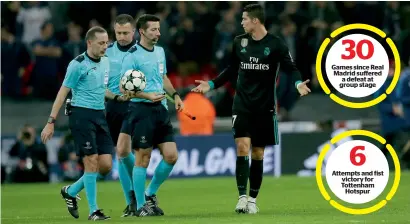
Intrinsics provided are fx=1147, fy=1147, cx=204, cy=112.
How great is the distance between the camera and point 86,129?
555 inches

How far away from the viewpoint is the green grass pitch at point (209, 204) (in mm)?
13742

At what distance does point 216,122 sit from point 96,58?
37.1ft

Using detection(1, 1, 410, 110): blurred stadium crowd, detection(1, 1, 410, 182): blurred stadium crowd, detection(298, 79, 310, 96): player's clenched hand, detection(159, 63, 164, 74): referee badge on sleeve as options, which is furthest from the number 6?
detection(1, 1, 410, 110): blurred stadium crowd

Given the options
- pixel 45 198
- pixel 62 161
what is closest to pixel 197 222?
pixel 45 198

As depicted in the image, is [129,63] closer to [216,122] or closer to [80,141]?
[80,141]

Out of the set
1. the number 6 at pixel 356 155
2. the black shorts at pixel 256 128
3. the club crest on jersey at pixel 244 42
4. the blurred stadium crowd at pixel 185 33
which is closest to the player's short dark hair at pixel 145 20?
the club crest on jersey at pixel 244 42

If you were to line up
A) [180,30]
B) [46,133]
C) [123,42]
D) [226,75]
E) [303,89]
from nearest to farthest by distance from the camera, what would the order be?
[46,133], [303,89], [226,75], [123,42], [180,30]

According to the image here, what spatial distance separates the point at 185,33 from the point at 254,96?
1185 cm

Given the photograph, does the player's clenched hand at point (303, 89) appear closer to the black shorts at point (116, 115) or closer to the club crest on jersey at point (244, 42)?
the club crest on jersey at point (244, 42)

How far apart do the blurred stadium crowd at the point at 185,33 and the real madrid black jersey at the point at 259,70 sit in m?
9.94

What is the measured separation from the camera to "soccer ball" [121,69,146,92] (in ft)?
46.5

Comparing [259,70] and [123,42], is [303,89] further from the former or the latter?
[123,42]

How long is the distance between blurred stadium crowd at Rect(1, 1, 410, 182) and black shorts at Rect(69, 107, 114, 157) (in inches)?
413

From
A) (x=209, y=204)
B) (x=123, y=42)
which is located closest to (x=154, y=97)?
(x=123, y=42)
